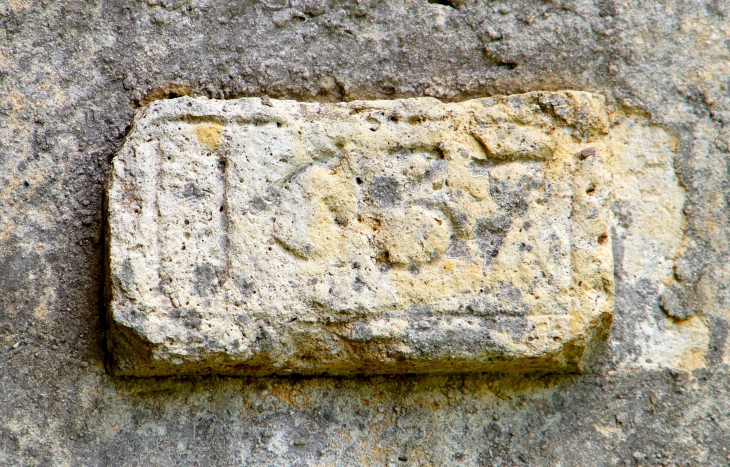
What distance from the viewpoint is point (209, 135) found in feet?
4.17

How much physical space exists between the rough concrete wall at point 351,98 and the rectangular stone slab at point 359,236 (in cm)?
10

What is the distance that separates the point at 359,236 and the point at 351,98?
30 cm

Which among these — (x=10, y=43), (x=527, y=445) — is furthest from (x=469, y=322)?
(x=10, y=43)

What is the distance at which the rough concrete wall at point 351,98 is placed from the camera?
4.30 feet

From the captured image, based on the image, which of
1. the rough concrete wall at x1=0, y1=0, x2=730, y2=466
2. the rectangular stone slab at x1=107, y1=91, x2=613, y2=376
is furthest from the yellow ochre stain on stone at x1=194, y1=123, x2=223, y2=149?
the rough concrete wall at x1=0, y1=0, x2=730, y2=466

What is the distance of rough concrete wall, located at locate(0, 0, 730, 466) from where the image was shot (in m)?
1.31

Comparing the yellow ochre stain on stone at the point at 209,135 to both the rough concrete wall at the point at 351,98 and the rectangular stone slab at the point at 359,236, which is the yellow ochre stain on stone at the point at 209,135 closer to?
the rectangular stone slab at the point at 359,236

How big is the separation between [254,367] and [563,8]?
3.08 feet

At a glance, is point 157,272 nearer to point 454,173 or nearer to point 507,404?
point 454,173

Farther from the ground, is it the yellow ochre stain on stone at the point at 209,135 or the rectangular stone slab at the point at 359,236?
the yellow ochre stain on stone at the point at 209,135

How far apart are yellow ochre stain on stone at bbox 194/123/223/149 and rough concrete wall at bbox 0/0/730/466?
5.1 inches

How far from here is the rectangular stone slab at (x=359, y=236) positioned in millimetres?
1223

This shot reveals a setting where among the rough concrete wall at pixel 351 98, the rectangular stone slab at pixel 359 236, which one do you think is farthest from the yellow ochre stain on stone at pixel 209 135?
the rough concrete wall at pixel 351 98

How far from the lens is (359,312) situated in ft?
4.06
